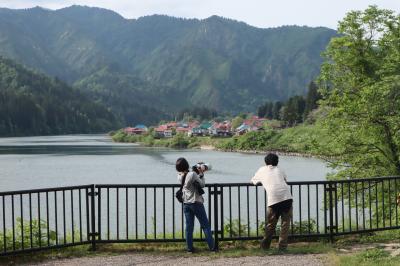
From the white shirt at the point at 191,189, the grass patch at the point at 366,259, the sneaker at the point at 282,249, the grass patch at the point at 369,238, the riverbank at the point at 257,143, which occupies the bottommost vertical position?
the riverbank at the point at 257,143

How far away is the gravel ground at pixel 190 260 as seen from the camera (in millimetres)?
8867

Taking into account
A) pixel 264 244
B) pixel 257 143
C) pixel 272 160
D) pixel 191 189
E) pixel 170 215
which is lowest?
pixel 257 143

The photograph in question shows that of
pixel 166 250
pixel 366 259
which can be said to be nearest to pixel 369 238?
pixel 366 259

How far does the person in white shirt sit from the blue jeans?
1.01 meters

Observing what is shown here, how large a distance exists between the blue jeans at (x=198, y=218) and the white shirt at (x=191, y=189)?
9 centimetres

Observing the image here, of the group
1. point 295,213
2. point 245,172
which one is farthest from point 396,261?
point 245,172

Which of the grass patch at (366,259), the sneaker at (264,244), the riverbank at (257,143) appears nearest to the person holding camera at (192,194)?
the sneaker at (264,244)

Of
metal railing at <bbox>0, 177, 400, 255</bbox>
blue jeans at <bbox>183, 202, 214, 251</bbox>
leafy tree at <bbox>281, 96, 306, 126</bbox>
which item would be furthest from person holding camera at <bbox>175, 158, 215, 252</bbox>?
leafy tree at <bbox>281, 96, 306, 126</bbox>

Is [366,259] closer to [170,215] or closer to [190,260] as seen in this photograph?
[190,260]

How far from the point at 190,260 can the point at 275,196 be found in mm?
1822

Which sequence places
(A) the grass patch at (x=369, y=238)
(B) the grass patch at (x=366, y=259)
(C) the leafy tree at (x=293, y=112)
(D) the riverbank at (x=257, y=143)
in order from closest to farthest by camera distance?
(B) the grass patch at (x=366, y=259)
(A) the grass patch at (x=369, y=238)
(D) the riverbank at (x=257, y=143)
(C) the leafy tree at (x=293, y=112)

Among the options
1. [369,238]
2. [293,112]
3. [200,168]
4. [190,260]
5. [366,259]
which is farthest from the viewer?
[293,112]

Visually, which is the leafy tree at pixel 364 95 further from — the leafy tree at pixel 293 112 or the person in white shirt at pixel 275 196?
the leafy tree at pixel 293 112

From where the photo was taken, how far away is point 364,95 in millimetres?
18734
